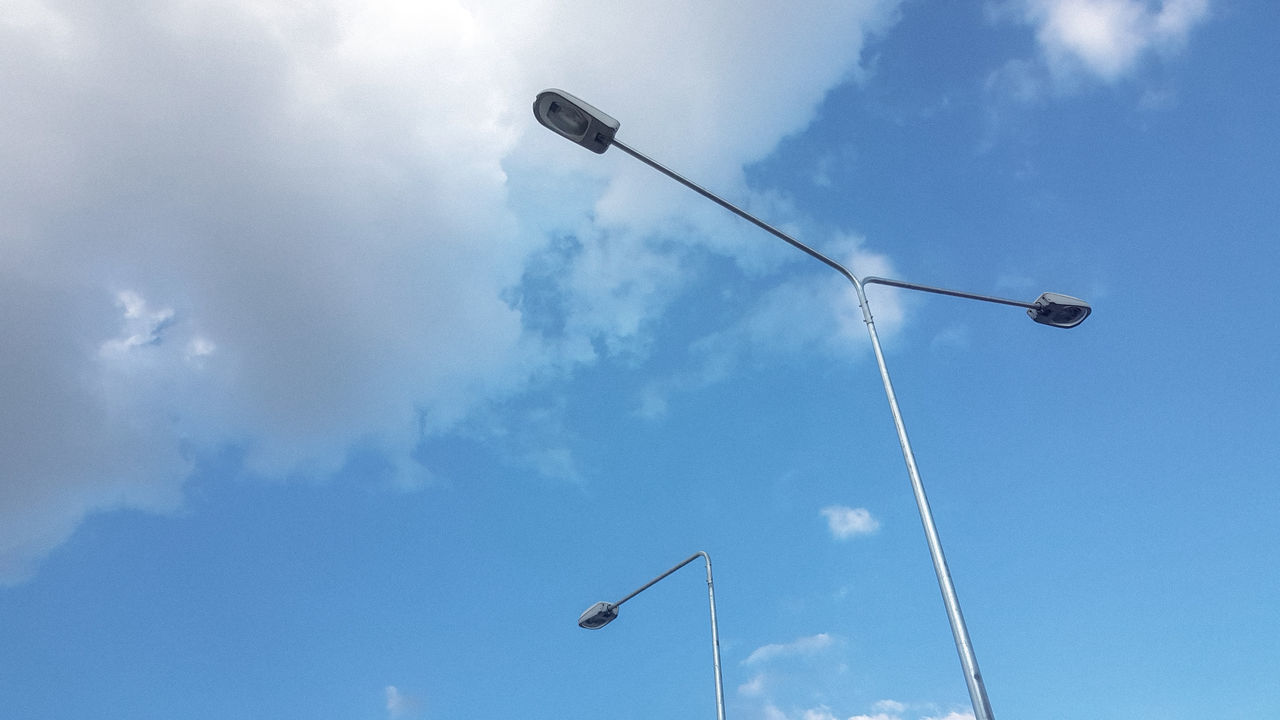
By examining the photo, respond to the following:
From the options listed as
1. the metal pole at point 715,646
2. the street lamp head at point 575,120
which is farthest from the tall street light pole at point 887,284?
the metal pole at point 715,646

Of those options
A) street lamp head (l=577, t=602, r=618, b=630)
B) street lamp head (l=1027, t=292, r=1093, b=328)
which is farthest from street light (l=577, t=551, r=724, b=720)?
street lamp head (l=1027, t=292, r=1093, b=328)

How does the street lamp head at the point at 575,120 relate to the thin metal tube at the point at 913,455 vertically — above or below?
above

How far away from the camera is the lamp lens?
10625 mm

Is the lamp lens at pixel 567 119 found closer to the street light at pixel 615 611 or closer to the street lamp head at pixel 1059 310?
the street lamp head at pixel 1059 310

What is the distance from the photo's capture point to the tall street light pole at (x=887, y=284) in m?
7.75

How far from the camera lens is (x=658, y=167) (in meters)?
10.9

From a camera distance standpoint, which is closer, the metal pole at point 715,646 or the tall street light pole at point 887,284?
the tall street light pole at point 887,284

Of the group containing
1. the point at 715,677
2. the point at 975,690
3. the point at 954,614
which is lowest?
the point at 975,690

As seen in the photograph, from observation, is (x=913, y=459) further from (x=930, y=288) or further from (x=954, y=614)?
(x=930, y=288)

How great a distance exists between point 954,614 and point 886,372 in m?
3.54

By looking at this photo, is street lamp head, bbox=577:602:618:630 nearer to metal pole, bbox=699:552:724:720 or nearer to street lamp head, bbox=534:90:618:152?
metal pole, bbox=699:552:724:720

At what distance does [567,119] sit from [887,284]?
5508 mm

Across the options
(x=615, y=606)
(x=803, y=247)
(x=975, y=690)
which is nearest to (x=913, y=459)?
(x=975, y=690)

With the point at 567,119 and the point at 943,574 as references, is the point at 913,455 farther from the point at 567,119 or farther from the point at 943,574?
the point at 567,119
